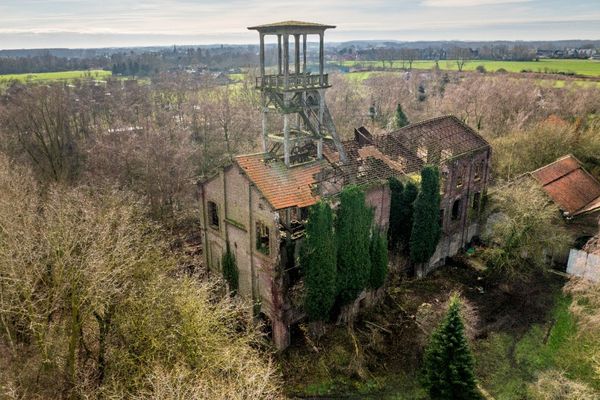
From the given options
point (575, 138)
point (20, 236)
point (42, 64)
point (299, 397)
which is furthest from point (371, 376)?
point (42, 64)

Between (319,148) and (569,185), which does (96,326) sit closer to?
(319,148)

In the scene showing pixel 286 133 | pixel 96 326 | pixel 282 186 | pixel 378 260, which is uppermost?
pixel 286 133

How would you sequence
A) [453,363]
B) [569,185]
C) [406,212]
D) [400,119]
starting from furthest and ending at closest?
[400,119] < [569,185] < [406,212] < [453,363]

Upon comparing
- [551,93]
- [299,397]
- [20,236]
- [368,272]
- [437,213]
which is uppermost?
[551,93]

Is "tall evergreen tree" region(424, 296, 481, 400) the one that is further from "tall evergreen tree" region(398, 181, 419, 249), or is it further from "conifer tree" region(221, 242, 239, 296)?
"conifer tree" region(221, 242, 239, 296)

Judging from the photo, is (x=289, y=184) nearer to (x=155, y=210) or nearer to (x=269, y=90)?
(x=269, y=90)

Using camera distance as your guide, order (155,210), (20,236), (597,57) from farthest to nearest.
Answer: (597,57) < (155,210) < (20,236)

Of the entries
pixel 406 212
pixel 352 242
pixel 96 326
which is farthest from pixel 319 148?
pixel 96 326
